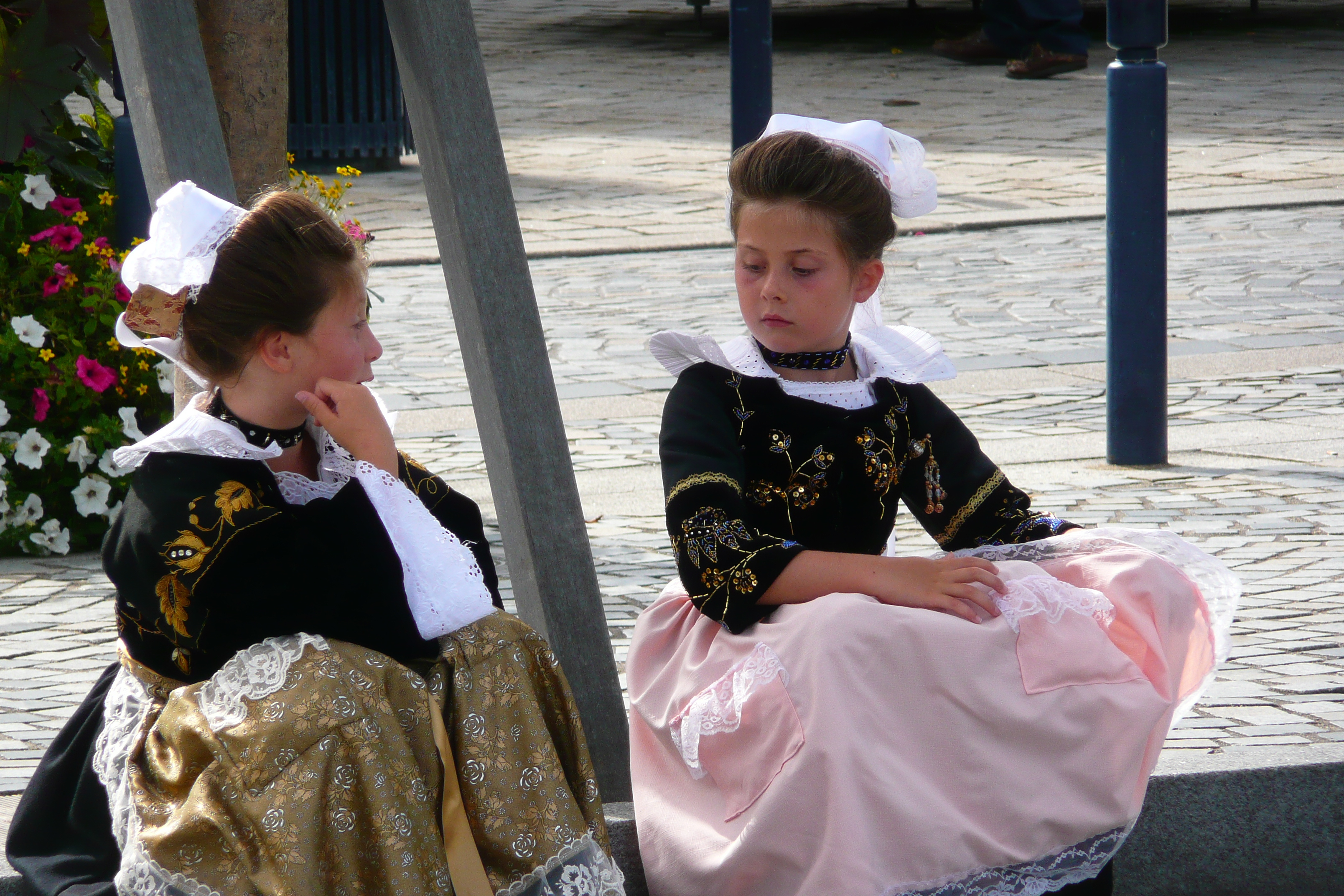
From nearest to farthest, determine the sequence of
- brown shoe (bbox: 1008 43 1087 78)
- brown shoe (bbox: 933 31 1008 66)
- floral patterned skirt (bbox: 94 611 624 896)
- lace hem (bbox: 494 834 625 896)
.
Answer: floral patterned skirt (bbox: 94 611 624 896) → lace hem (bbox: 494 834 625 896) → brown shoe (bbox: 1008 43 1087 78) → brown shoe (bbox: 933 31 1008 66)

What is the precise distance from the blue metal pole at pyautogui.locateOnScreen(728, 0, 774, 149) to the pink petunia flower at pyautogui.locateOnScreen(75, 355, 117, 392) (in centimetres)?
204

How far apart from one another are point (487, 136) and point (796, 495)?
764 mm

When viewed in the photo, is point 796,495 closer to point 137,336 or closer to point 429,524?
point 429,524

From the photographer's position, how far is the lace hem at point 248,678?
204 cm

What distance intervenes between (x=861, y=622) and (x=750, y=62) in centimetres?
322

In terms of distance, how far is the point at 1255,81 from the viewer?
14.2 meters

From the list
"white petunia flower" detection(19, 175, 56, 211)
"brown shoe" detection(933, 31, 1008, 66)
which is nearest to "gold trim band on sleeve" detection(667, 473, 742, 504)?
"white petunia flower" detection(19, 175, 56, 211)

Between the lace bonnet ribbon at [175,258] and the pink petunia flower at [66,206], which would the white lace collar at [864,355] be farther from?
the pink petunia flower at [66,206]

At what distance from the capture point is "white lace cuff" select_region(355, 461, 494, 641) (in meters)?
2.16

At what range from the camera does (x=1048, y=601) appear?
7.76ft

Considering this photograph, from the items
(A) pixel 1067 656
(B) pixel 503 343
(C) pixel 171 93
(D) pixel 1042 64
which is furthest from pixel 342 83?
(A) pixel 1067 656

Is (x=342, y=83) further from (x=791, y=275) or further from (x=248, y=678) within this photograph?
(x=248, y=678)

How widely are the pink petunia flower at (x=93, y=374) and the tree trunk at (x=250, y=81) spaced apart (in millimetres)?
1290

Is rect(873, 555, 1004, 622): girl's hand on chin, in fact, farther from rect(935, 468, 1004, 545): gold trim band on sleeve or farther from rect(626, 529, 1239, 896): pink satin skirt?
rect(935, 468, 1004, 545): gold trim band on sleeve
